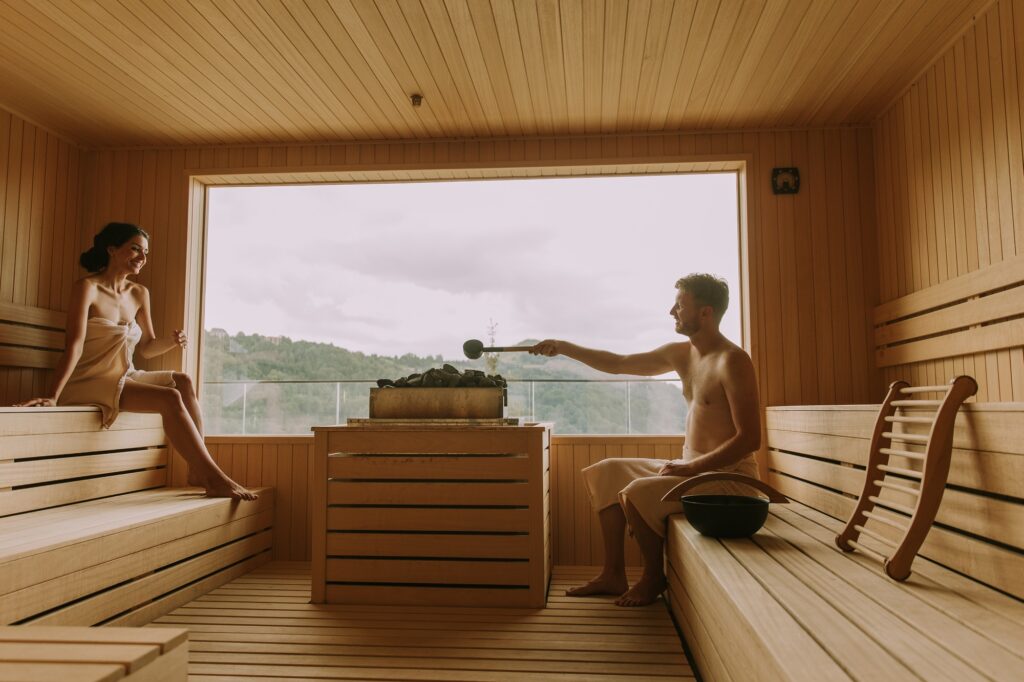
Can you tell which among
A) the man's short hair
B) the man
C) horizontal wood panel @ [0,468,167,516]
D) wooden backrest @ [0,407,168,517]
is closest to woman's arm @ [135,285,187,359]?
wooden backrest @ [0,407,168,517]

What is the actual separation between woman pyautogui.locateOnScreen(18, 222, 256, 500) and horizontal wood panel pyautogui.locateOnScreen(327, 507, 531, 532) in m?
0.85

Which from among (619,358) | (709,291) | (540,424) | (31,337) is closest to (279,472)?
(31,337)

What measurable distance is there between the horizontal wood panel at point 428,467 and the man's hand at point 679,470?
1.94ft

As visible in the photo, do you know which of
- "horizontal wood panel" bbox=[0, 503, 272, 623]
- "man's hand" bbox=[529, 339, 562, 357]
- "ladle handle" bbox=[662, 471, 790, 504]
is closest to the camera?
"horizontal wood panel" bbox=[0, 503, 272, 623]

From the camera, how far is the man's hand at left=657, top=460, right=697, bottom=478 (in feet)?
9.38

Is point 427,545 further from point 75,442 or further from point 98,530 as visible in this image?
point 75,442

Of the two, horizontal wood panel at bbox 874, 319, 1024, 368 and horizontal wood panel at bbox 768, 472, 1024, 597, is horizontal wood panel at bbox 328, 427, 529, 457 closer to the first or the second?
horizontal wood panel at bbox 768, 472, 1024, 597

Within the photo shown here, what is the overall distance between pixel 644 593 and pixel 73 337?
9.72 ft

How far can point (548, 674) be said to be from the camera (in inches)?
89.1

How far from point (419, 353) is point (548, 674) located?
2976 millimetres

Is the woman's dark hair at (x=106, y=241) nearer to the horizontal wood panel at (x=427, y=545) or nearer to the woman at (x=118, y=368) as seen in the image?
the woman at (x=118, y=368)

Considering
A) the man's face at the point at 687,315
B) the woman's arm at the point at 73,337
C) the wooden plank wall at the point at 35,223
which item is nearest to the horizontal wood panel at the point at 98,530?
the woman's arm at the point at 73,337

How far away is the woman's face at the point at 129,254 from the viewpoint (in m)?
3.66

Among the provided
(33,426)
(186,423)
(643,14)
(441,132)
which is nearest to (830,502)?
(643,14)
